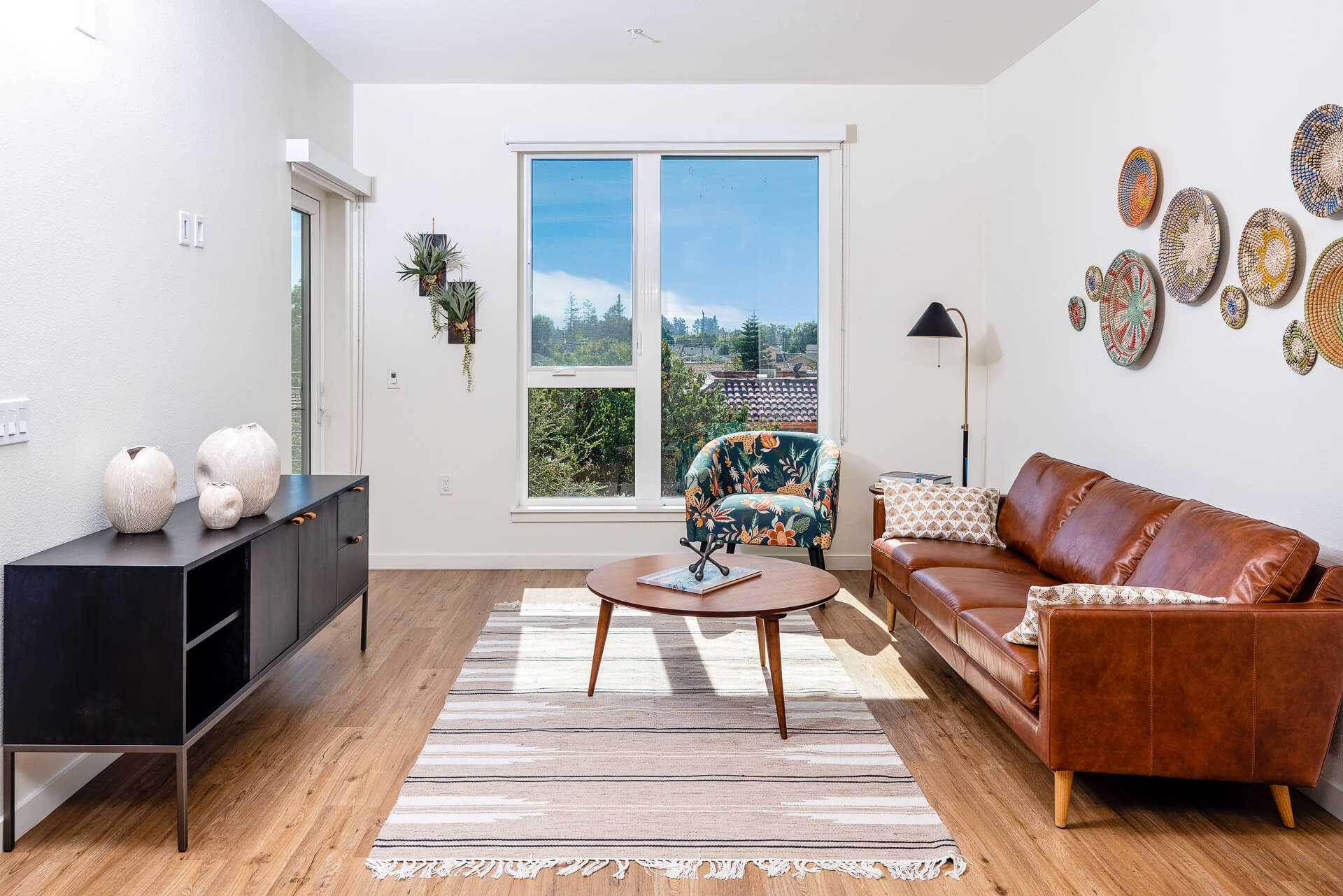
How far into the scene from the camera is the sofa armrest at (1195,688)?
84.0 inches

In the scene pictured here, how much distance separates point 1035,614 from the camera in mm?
2314

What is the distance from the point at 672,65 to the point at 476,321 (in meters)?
1.77

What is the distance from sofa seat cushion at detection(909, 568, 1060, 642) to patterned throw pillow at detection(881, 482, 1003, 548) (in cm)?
43

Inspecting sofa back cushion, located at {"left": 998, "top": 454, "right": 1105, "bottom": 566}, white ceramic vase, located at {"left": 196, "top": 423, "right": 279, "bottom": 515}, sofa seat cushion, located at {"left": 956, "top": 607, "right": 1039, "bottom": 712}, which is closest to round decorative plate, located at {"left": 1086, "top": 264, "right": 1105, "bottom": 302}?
sofa back cushion, located at {"left": 998, "top": 454, "right": 1105, "bottom": 566}

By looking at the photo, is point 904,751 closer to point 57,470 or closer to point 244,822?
point 244,822

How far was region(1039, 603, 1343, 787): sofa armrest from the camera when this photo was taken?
2.13 meters

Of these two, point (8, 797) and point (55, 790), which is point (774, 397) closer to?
point (55, 790)

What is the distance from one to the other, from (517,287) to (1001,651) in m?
3.45

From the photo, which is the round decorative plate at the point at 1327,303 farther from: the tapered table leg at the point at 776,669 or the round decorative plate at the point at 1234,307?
the tapered table leg at the point at 776,669

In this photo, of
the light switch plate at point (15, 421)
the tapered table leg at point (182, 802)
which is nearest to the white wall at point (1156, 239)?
the tapered table leg at point (182, 802)

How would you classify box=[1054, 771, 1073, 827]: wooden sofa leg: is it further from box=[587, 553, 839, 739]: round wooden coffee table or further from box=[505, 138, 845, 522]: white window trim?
box=[505, 138, 845, 522]: white window trim

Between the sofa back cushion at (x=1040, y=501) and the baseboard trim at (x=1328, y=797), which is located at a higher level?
the sofa back cushion at (x=1040, y=501)

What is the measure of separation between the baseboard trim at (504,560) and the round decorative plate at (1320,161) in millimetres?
3000

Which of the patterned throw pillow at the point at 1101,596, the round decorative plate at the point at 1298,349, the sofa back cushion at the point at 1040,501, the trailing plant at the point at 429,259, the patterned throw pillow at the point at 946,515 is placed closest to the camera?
the patterned throw pillow at the point at 1101,596
